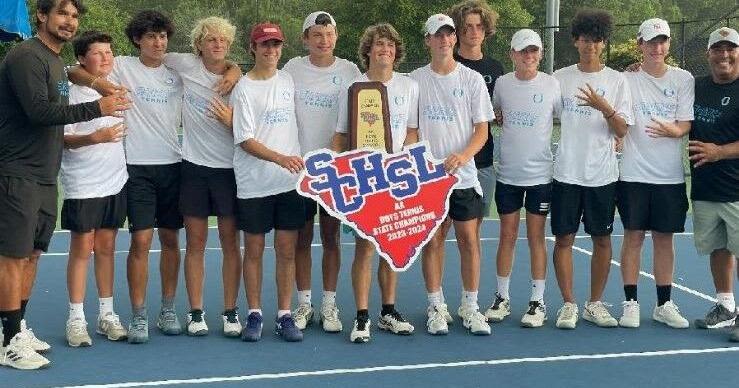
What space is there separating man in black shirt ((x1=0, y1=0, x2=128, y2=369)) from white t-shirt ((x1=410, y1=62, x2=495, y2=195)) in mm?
1736

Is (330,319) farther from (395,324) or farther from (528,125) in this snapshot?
(528,125)

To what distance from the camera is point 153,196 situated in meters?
6.09

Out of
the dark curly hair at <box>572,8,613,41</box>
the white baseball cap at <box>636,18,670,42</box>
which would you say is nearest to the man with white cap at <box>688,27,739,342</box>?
the white baseball cap at <box>636,18,670,42</box>

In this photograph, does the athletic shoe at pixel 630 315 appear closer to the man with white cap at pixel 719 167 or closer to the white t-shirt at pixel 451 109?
the man with white cap at pixel 719 167

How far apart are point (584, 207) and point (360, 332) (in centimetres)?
155

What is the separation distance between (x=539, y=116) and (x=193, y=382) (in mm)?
2566

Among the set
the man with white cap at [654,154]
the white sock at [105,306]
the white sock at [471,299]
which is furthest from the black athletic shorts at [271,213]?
the man with white cap at [654,154]

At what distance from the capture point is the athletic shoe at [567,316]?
633 centimetres

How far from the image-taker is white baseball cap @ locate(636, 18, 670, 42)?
620cm

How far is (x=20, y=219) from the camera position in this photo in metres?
5.43

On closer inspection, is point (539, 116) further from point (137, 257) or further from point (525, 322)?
point (137, 257)

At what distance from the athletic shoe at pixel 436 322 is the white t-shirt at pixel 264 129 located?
3.61ft

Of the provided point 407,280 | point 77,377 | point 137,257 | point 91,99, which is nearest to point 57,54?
point 91,99

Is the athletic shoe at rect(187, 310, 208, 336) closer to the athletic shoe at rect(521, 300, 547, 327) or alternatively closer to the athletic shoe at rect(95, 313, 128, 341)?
the athletic shoe at rect(95, 313, 128, 341)
